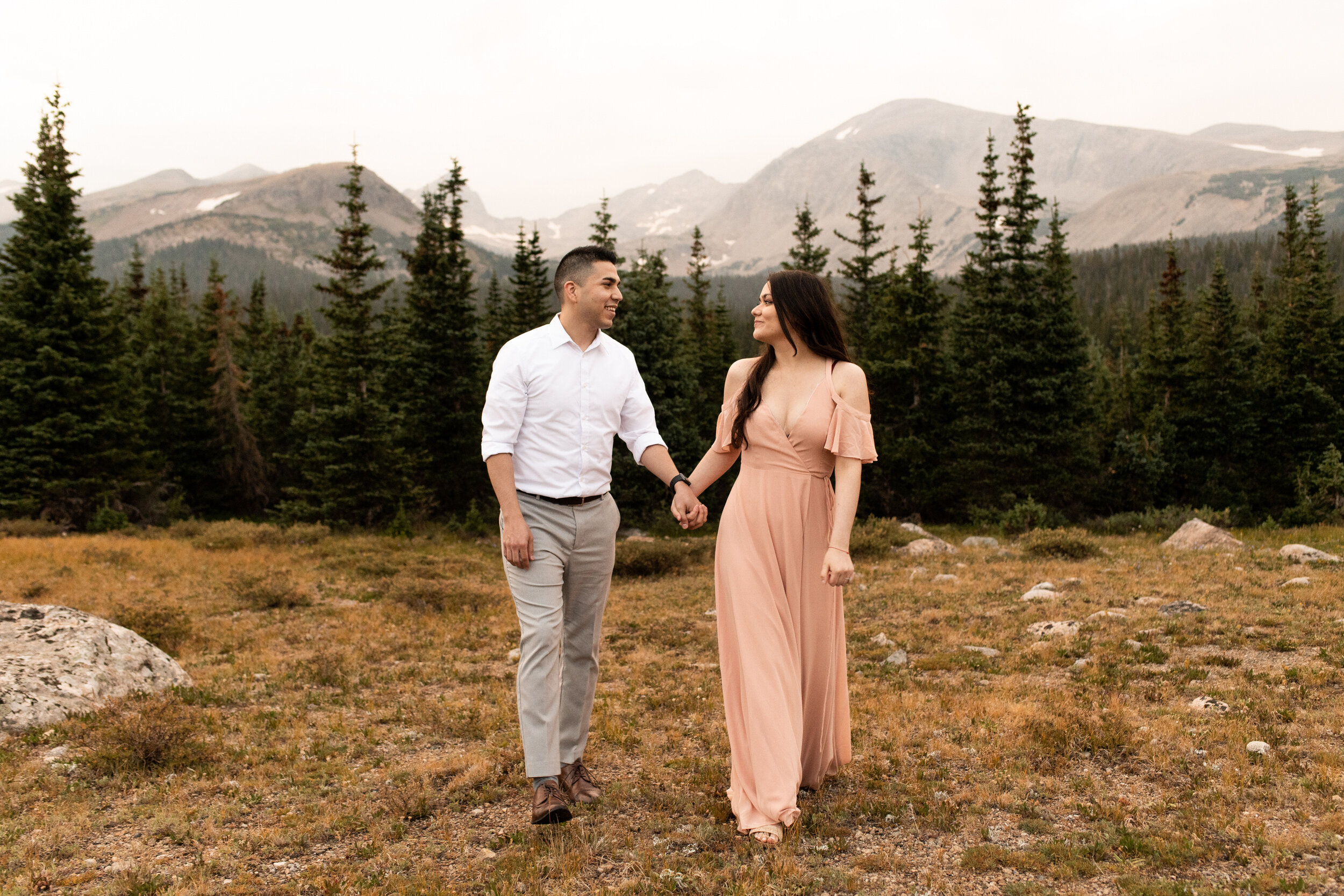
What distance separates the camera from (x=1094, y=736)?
496cm

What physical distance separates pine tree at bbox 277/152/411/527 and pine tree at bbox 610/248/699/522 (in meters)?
8.12

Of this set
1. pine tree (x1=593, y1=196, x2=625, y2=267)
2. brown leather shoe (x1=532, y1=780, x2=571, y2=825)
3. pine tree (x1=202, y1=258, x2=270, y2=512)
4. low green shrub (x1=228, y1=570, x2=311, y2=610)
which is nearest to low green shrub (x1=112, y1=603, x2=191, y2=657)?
low green shrub (x1=228, y1=570, x2=311, y2=610)

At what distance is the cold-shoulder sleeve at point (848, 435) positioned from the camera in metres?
4.14

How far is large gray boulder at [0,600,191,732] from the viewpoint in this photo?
19.2ft

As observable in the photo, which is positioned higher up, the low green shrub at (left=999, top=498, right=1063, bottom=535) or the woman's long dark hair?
the woman's long dark hair

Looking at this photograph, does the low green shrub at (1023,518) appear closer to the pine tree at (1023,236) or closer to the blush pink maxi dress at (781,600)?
the pine tree at (1023,236)

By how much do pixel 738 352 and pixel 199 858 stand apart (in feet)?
136

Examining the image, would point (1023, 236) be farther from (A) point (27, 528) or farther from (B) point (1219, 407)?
(A) point (27, 528)

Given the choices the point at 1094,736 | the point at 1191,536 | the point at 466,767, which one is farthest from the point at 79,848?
the point at 1191,536

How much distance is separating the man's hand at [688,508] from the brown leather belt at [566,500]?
1.52 feet

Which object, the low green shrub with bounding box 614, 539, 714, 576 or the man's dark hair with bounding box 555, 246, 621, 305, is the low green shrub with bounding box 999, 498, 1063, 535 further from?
the man's dark hair with bounding box 555, 246, 621, 305

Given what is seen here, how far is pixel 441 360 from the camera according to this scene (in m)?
30.9

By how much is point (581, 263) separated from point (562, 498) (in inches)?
52.6

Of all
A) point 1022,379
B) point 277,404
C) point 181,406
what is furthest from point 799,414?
point 277,404
